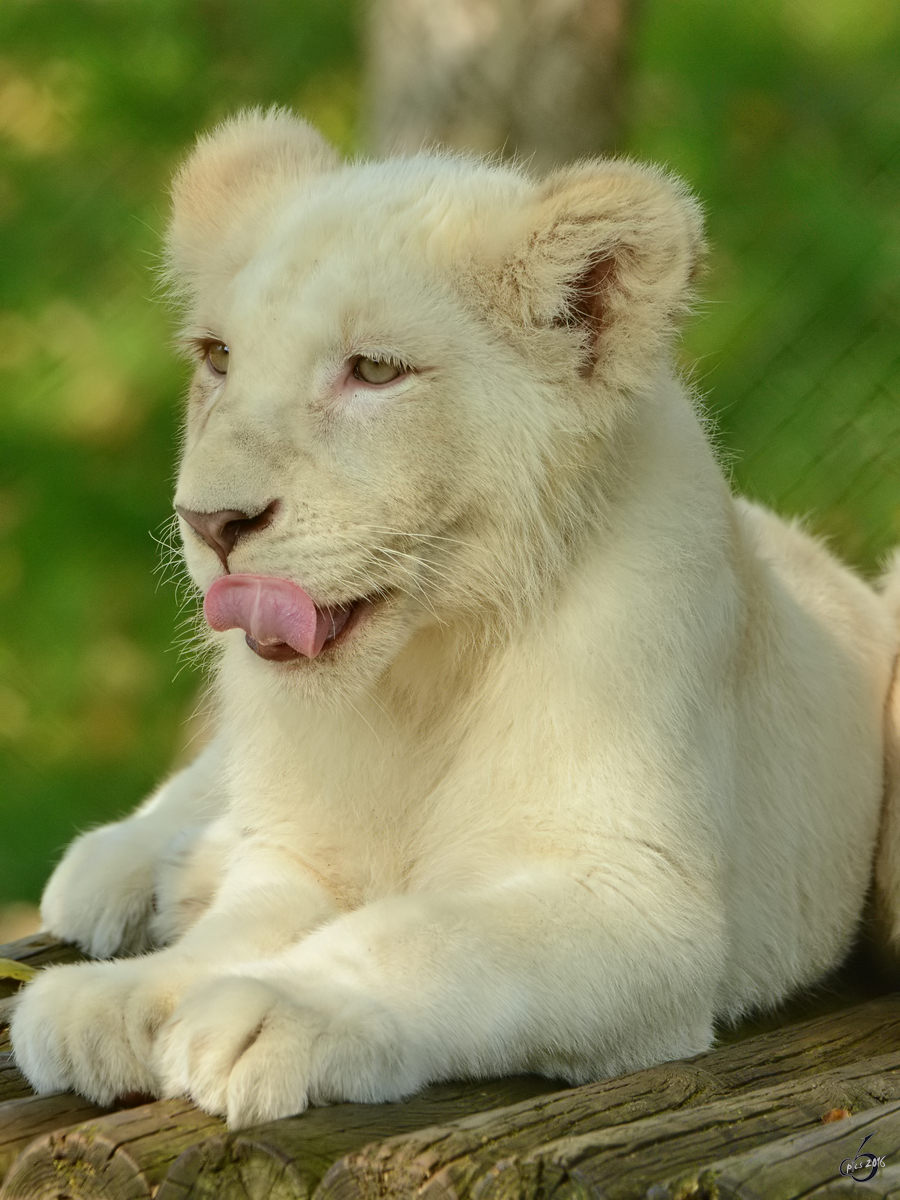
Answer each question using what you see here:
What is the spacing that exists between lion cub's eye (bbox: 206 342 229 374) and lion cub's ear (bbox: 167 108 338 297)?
21cm

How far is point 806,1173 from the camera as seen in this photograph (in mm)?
2014

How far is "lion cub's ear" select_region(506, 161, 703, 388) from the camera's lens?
2.89m

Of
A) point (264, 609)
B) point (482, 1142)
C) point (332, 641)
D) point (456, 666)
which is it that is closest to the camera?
point (482, 1142)

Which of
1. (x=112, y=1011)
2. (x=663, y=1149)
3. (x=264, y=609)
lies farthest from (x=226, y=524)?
(x=663, y=1149)

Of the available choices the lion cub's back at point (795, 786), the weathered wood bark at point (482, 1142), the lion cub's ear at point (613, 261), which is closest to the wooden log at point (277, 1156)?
the weathered wood bark at point (482, 1142)

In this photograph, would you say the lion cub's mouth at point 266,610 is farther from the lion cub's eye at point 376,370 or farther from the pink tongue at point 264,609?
the lion cub's eye at point 376,370

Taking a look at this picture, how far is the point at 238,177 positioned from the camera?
3.44 metres

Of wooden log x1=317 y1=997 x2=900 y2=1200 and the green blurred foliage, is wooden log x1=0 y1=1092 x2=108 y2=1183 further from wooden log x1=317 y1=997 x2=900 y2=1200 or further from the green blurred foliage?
the green blurred foliage

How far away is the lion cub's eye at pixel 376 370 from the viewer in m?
2.88

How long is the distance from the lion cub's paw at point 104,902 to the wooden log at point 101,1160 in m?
1.49

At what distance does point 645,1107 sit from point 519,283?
4.65 feet

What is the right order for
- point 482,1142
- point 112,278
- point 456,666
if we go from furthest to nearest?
point 112,278 → point 456,666 → point 482,1142

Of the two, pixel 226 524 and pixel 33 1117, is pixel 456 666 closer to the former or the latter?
pixel 226 524

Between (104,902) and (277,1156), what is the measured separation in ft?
5.83
